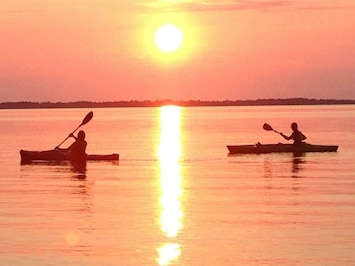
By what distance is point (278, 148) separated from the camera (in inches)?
1687

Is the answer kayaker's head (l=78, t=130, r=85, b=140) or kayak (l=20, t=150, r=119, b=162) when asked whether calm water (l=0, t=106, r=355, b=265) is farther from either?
kayaker's head (l=78, t=130, r=85, b=140)

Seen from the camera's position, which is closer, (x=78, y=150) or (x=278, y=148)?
(x=78, y=150)

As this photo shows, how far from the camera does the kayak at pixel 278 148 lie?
42250mm

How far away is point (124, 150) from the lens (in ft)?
166

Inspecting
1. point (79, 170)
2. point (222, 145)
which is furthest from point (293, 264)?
point (222, 145)

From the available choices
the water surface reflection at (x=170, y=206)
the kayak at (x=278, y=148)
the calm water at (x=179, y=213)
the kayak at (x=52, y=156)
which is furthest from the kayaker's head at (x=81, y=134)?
the kayak at (x=278, y=148)

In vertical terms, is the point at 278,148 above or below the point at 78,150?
above

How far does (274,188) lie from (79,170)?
9375 millimetres

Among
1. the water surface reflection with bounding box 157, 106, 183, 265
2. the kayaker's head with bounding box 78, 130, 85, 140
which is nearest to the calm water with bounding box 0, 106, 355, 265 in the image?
the water surface reflection with bounding box 157, 106, 183, 265

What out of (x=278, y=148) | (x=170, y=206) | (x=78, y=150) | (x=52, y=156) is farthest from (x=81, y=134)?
(x=170, y=206)

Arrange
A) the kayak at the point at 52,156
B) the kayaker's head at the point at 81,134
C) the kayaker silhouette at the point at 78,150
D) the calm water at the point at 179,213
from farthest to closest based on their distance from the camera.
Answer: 1. the kayak at the point at 52,156
2. the kayaker silhouette at the point at 78,150
3. the kayaker's head at the point at 81,134
4. the calm water at the point at 179,213

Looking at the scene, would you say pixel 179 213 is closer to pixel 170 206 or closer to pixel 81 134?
pixel 170 206

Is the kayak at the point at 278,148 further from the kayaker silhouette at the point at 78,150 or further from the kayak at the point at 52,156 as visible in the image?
the kayaker silhouette at the point at 78,150

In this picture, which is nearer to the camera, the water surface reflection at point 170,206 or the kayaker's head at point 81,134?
the water surface reflection at point 170,206
